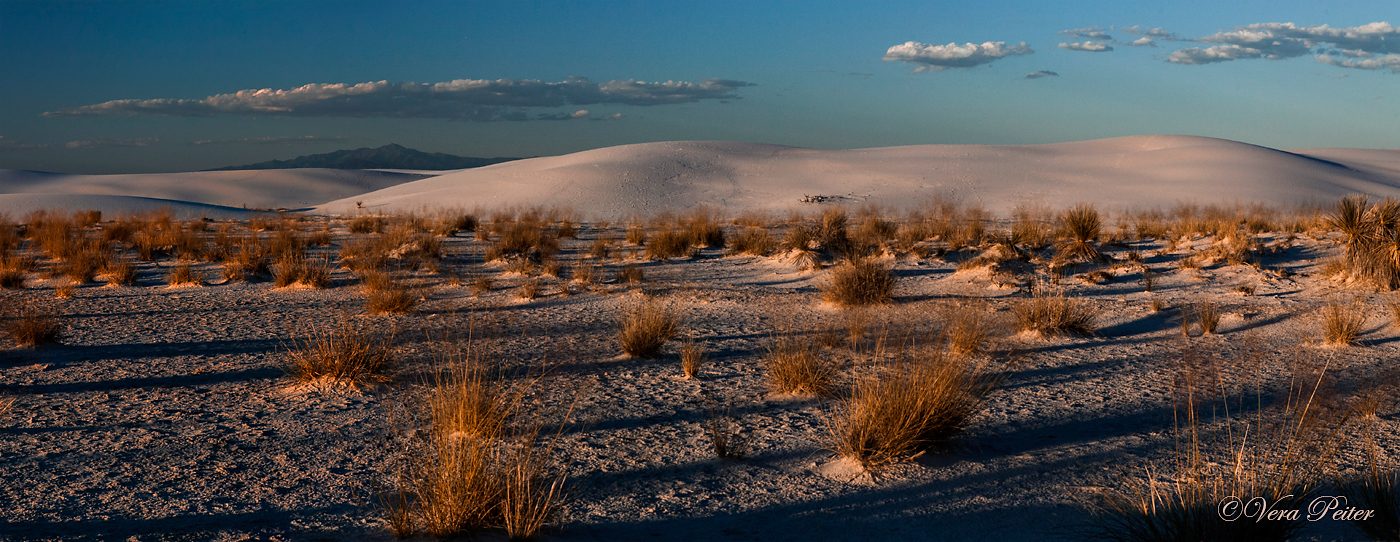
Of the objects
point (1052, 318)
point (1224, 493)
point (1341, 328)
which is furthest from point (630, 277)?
point (1224, 493)

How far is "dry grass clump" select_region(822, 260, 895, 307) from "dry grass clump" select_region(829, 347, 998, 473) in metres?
5.40

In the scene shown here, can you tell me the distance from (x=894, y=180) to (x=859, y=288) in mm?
34759

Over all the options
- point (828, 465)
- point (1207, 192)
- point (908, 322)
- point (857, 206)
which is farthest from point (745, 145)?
point (828, 465)

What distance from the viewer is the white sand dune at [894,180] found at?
39000mm

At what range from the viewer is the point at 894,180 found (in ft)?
145

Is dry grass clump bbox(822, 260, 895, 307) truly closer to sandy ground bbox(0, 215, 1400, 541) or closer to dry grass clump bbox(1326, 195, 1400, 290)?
sandy ground bbox(0, 215, 1400, 541)

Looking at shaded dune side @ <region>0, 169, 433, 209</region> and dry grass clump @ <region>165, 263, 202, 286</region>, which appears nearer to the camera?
dry grass clump @ <region>165, 263, 202, 286</region>

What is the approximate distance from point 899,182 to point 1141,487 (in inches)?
1586

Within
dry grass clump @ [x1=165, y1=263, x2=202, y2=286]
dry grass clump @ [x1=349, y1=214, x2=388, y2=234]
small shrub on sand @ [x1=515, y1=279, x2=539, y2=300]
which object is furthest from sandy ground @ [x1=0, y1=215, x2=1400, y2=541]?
dry grass clump @ [x1=349, y1=214, x2=388, y2=234]

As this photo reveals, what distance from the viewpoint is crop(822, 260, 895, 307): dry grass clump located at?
10.5 metres

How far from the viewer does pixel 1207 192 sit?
40812 mm

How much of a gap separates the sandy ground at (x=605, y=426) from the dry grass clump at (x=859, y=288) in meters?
0.26

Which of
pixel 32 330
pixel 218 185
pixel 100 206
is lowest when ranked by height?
pixel 32 330

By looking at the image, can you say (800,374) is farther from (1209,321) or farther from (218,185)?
(218,185)
